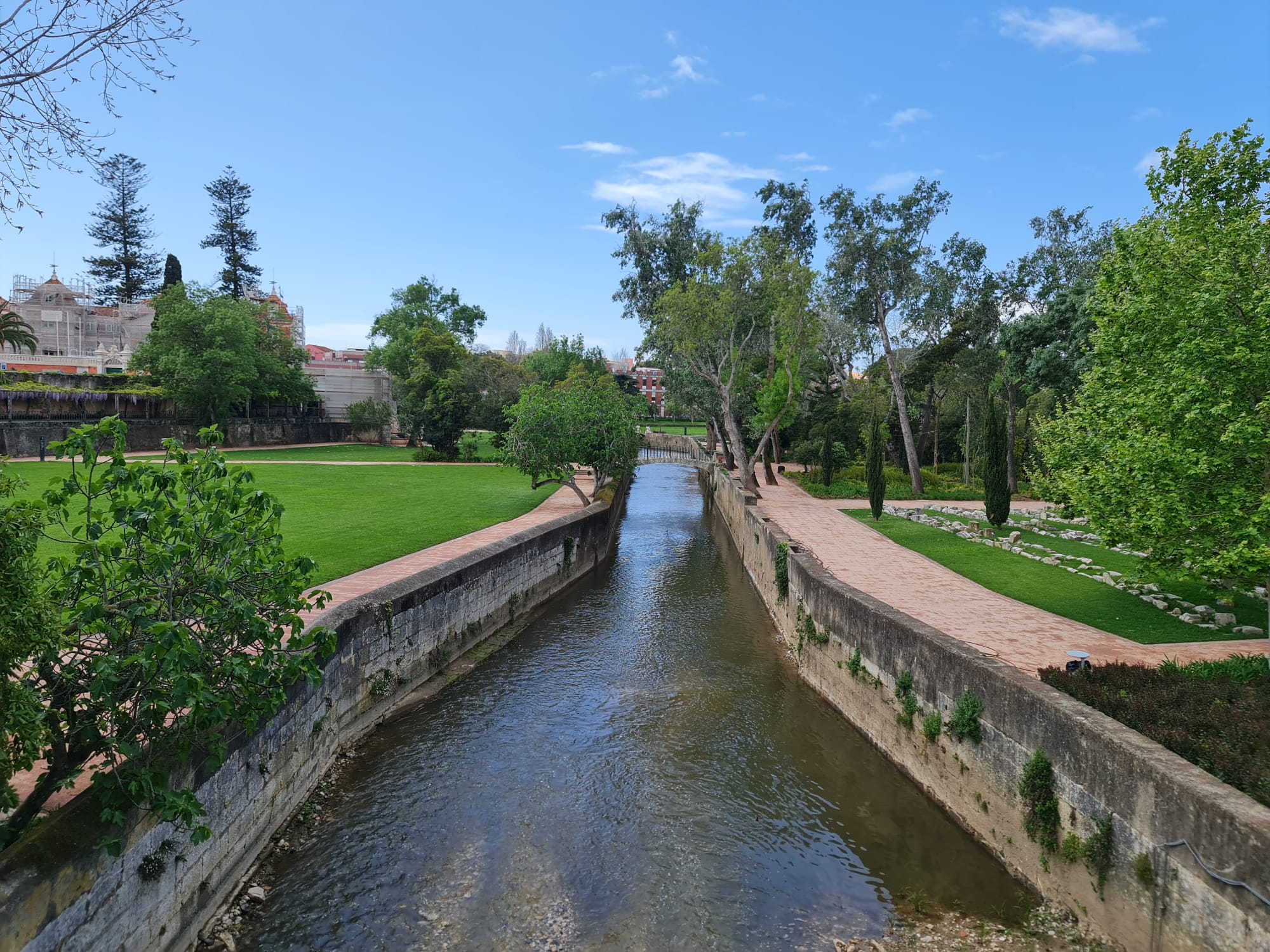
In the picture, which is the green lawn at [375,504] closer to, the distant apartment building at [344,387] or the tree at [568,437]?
the tree at [568,437]

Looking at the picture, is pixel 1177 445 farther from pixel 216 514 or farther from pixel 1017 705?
pixel 216 514

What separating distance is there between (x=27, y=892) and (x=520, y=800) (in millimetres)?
5299

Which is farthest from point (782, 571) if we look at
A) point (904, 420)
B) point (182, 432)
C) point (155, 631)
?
point (182, 432)

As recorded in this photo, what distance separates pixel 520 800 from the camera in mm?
9188

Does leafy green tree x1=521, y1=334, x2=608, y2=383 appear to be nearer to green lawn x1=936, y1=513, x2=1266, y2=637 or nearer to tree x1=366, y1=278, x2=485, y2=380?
tree x1=366, y1=278, x2=485, y2=380

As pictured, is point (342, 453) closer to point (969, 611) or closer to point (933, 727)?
point (969, 611)

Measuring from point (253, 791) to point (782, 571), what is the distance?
11702 mm

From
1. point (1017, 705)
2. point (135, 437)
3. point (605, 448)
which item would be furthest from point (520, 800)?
point (135, 437)

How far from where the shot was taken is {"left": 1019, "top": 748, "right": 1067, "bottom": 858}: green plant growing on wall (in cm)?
718

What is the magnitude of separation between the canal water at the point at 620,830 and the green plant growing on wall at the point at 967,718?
1140mm

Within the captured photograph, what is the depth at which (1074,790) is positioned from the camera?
6930 mm

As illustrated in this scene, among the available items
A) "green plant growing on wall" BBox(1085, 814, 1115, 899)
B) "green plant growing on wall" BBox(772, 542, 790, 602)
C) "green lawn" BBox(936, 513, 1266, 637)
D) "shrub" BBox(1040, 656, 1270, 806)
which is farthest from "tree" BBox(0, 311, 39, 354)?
"green plant growing on wall" BBox(1085, 814, 1115, 899)

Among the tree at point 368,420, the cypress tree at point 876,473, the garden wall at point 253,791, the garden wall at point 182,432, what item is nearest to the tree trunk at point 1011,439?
the cypress tree at point 876,473

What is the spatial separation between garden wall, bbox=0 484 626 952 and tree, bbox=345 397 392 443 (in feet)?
140
